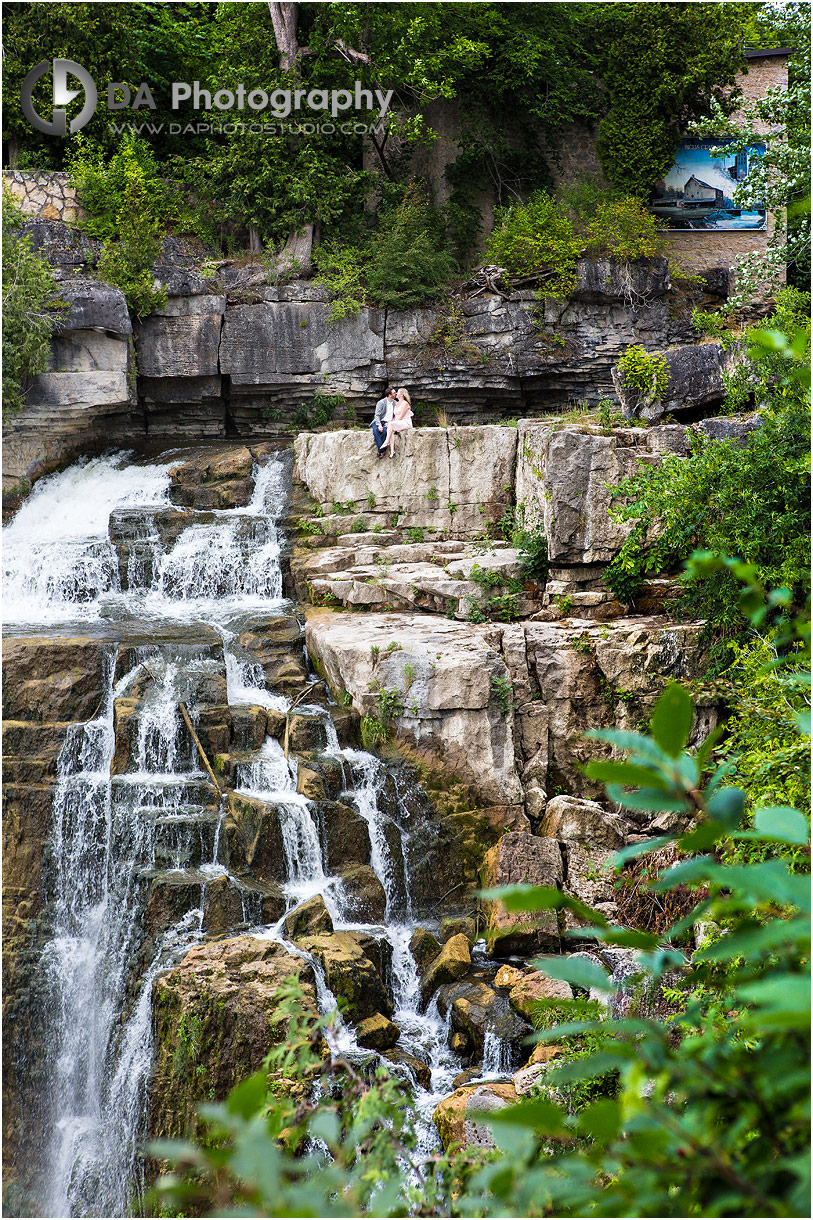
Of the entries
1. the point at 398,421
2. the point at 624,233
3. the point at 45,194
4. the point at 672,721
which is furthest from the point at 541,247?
the point at 672,721

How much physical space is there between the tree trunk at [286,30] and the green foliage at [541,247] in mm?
4878

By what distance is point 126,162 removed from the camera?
1555cm

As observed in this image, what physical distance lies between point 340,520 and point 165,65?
11.5 meters

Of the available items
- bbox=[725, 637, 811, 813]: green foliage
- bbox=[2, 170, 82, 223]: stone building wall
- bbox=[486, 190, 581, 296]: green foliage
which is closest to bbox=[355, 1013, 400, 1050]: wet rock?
bbox=[725, 637, 811, 813]: green foliage

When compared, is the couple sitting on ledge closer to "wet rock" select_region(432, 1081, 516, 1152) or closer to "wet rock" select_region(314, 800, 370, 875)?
"wet rock" select_region(314, 800, 370, 875)

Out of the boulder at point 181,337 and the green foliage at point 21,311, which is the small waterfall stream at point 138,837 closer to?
the green foliage at point 21,311

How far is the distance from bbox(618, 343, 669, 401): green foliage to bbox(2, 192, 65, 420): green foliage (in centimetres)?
868

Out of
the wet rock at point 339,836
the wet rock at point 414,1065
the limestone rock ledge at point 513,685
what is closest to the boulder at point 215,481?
the limestone rock ledge at point 513,685

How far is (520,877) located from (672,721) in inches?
302

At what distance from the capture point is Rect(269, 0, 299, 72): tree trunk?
16.2 metres

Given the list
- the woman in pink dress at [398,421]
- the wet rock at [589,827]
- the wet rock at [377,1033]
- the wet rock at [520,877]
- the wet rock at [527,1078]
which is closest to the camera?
the wet rock at [527,1078]

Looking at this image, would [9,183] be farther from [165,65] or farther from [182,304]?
[165,65]

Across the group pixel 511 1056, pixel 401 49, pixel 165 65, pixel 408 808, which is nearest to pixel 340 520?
pixel 408 808

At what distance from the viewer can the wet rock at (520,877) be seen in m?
7.98
